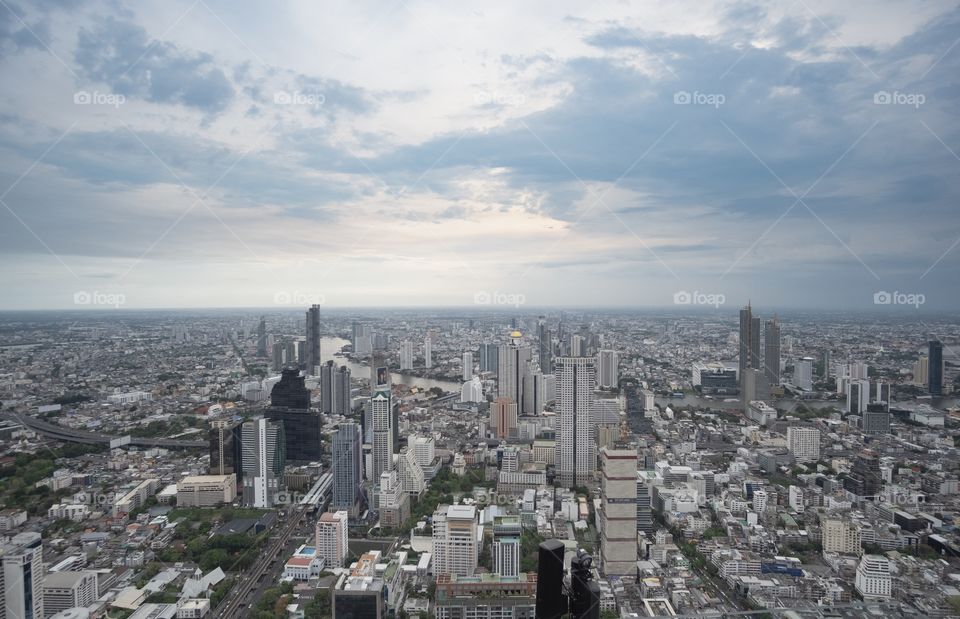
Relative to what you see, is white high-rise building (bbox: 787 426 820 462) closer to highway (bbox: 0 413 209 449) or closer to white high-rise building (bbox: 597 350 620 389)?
white high-rise building (bbox: 597 350 620 389)

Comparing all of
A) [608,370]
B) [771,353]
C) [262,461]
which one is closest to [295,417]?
[262,461]

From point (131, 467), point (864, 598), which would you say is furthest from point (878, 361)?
point (131, 467)

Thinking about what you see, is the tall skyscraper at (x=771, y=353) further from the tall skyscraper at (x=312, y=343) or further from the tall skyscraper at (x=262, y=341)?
the tall skyscraper at (x=262, y=341)

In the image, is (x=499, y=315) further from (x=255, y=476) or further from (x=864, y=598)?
(x=864, y=598)

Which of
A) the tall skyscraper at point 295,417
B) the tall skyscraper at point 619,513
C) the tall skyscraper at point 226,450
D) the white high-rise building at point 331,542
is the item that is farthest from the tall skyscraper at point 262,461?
the tall skyscraper at point 619,513

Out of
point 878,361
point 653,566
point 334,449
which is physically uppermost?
point 878,361

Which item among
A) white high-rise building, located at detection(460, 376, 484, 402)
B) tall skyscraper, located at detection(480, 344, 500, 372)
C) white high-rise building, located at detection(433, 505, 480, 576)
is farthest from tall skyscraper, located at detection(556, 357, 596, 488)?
white high-rise building, located at detection(460, 376, 484, 402)
